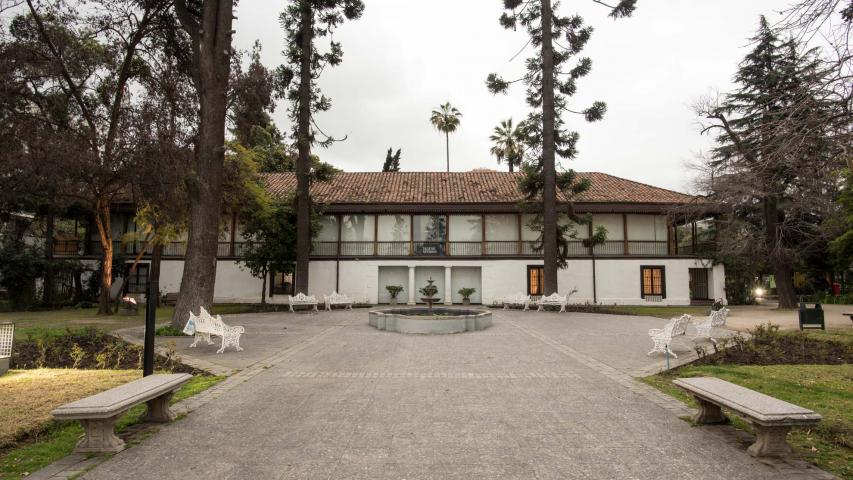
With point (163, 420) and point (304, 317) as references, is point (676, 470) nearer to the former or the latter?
point (163, 420)

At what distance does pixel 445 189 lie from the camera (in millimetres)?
29469

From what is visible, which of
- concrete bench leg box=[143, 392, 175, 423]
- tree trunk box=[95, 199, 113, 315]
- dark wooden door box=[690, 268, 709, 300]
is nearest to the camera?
concrete bench leg box=[143, 392, 175, 423]

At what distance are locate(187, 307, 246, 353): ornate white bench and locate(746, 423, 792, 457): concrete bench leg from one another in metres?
8.51

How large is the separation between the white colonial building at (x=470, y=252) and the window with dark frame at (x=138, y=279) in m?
0.06

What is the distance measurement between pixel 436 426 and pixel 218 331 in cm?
638

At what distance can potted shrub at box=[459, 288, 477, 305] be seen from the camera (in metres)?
26.1

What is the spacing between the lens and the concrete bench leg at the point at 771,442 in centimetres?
399

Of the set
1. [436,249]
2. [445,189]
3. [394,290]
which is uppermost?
[445,189]

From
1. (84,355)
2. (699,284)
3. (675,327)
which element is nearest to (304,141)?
(84,355)

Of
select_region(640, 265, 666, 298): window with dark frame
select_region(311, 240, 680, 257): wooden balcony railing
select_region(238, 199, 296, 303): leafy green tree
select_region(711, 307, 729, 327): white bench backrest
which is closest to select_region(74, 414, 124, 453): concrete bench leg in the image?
select_region(711, 307, 729, 327): white bench backrest

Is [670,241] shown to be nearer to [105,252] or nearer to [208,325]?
[208,325]

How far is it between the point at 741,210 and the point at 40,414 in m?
29.0

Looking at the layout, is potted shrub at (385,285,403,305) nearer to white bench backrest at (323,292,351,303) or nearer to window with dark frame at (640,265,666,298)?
white bench backrest at (323,292,351,303)

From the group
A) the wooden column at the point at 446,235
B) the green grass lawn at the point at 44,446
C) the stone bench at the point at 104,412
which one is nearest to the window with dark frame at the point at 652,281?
the wooden column at the point at 446,235
